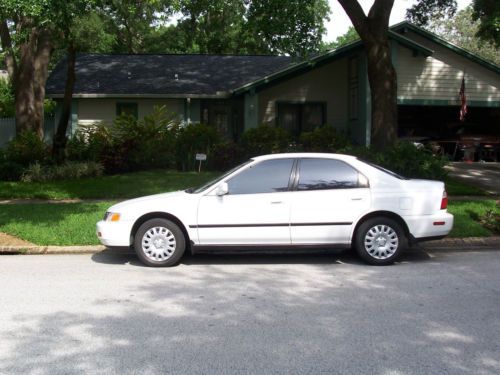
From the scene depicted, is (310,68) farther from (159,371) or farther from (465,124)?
(159,371)

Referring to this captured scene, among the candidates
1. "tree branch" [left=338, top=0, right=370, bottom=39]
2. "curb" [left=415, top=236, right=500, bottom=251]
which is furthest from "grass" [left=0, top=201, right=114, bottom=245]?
"tree branch" [left=338, top=0, right=370, bottom=39]

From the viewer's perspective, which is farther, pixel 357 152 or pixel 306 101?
pixel 306 101

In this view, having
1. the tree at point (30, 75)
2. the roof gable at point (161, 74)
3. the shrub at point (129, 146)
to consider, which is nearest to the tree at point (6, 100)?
the roof gable at point (161, 74)

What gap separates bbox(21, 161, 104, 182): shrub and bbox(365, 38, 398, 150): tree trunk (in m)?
8.14

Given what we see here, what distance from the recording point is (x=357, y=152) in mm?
13805

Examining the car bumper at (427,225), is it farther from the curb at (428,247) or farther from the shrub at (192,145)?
the shrub at (192,145)

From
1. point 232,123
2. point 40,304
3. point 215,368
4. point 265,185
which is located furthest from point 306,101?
point 215,368

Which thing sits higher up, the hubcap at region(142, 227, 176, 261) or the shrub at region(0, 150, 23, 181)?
the shrub at region(0, 150, 23, 181)

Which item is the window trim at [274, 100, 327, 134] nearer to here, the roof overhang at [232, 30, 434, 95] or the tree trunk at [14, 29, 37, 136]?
the roof overhang at [232, 30, 434, 95]

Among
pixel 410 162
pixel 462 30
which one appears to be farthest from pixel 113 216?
pixel 462 30

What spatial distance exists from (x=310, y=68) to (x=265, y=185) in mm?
13427

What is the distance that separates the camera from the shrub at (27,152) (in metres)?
16.8

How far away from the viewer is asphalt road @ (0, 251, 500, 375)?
4402 millimetres

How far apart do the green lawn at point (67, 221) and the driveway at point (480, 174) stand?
264cm
